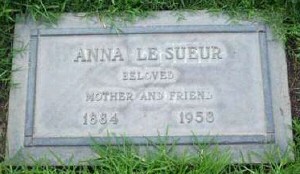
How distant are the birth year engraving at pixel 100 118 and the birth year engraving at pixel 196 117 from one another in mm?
339

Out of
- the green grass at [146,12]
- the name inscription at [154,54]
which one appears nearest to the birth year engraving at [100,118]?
the name inscription at [154,54]

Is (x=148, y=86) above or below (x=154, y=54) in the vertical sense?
below

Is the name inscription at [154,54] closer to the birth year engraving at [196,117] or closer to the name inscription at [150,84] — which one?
the name inscription at [150,84]

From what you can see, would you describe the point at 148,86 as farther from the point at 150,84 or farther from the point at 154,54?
the point at 154,54

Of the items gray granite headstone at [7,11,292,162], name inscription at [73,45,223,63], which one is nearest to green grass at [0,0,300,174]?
gray granite headstone at [7,11,292,162]

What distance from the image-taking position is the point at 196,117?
2.54m

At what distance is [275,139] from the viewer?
8.22 ft

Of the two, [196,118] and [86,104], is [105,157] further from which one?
[196,118]

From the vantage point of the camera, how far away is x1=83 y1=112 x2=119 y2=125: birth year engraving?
253 centimetres

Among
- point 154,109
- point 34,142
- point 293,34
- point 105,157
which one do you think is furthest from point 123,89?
A: point 293,34

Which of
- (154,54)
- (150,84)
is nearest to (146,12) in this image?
(154,54)

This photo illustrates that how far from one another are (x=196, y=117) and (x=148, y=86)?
0.30 meters

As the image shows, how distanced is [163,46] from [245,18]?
0.48 m

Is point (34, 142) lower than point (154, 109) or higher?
lower
